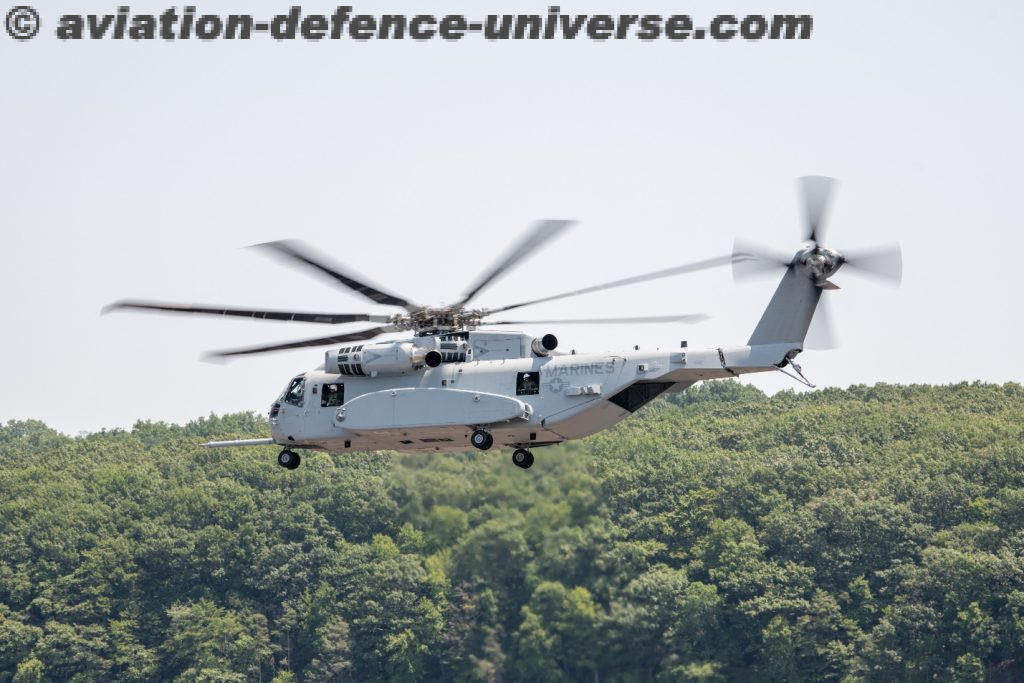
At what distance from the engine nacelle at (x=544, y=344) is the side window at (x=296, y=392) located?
6.80m

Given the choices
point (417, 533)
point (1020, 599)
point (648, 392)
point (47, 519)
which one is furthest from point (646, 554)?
point (648, 392)

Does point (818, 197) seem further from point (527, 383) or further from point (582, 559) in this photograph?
point (582, 559)

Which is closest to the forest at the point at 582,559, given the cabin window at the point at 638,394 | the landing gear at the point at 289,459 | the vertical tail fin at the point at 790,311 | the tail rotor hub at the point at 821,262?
the landing gear at the point at 289,459

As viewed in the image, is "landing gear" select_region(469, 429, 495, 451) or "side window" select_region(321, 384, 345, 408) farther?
"side window" select_region(321, 384, 345, 408)

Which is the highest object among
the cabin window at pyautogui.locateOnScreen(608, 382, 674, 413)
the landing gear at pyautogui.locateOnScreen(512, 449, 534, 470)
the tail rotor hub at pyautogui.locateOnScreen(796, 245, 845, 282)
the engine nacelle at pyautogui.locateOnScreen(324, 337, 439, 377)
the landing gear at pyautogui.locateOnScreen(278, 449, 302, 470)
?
the tail rotor hub at pyautogui.locateOnScreen(796, 245, 845, 282)

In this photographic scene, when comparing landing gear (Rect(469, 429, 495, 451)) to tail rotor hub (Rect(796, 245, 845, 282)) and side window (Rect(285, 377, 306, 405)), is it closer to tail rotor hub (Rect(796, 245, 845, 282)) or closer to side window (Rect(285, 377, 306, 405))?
side window (Rect(285, 377, 306, 405))

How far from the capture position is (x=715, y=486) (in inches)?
4860

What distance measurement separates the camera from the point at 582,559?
110688mm

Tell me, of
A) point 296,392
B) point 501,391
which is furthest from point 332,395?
point 501,391

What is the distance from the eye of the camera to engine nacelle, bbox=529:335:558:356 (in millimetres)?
53188

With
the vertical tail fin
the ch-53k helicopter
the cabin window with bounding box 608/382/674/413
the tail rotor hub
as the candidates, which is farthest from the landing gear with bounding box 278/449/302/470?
the tail rotor hub

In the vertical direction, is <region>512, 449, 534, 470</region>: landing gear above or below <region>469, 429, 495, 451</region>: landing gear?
below

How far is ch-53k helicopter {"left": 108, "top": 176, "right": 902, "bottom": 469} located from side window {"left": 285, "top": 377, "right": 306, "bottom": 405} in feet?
0.09

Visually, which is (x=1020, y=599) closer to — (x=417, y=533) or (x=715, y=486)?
(x=715, y=486)
